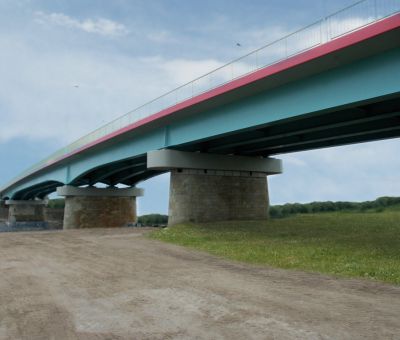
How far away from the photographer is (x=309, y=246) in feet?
54.5

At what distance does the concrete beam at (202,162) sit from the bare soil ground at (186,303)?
1505cm

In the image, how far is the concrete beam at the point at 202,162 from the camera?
Result: 28.6 meters

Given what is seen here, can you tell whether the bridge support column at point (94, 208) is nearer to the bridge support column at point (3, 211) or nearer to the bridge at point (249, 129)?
the bridge at point (249, 129)

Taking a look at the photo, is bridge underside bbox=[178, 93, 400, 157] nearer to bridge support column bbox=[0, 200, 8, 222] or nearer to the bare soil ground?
the bare soil ground

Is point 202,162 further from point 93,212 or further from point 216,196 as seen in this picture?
point 93,212

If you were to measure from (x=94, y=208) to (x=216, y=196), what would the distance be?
26449 millimetres

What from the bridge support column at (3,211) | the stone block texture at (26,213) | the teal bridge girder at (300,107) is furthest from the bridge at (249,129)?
the bridge support column at (3,211)

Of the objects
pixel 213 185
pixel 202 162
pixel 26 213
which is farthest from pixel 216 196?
pixel 26 213

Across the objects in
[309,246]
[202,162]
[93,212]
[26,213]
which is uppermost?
[202,162]

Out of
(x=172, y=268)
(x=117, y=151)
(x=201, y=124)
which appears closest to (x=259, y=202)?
(x=201, y=124)

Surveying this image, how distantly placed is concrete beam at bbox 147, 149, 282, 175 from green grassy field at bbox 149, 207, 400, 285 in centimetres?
480

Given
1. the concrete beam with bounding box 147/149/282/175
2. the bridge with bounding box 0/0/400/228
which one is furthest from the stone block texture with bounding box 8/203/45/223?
the concrete beam with bounding box 147/149/282/175

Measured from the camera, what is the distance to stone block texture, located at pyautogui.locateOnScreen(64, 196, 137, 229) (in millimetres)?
50688

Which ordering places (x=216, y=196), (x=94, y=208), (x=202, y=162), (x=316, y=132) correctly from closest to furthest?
(x=316, y=132) < (x=202, y=162) < (x=216, y=196) < (x=94, y=208)
